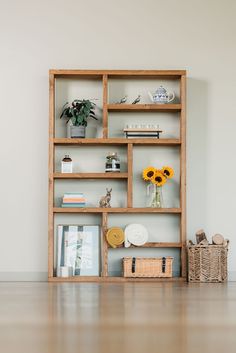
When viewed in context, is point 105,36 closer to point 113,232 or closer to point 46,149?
point 46,149

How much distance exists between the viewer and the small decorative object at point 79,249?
6.20 metres

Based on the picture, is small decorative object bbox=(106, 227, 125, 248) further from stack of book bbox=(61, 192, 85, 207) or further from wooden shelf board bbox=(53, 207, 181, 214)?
stack of book bbox=(61, 192, 85, 207)

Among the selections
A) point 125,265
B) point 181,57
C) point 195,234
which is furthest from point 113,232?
point 181,57

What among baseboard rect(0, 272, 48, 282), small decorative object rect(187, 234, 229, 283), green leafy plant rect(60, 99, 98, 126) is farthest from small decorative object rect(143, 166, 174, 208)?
baseboard rect(0, 272, 48, 282)

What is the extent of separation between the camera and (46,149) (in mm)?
6355

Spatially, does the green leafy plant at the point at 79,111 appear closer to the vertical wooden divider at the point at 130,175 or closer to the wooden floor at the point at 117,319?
the vertical wooden divider at the point at 130,175

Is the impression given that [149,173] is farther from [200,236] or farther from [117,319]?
[117,319]

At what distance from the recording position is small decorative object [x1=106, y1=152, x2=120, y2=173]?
20.4 feet

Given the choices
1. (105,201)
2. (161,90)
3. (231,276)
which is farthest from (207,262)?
(161,90)

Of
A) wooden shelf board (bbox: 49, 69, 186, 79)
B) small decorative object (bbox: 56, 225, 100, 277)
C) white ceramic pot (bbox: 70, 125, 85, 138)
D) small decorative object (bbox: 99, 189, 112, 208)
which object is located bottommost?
small decorative object (bbox: 56, 225, 100, 277)

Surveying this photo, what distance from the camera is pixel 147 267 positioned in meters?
6.14

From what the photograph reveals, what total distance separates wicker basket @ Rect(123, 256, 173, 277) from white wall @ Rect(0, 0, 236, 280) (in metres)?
0.42

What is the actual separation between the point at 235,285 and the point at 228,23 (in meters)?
2.29

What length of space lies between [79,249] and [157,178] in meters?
0.90
